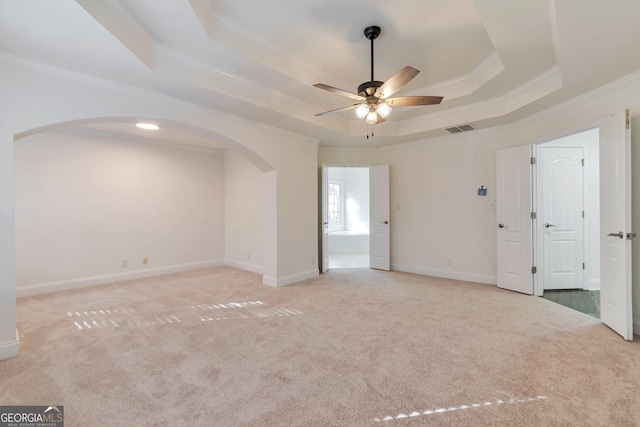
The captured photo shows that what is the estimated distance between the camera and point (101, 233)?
15.9 ft

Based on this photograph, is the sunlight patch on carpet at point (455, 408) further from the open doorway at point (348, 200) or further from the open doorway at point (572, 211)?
the open doorway at point (348, 200)

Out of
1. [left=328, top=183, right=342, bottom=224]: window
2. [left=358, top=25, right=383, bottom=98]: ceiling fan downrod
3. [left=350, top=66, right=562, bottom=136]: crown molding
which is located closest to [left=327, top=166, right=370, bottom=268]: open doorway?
[left=328, top=183, right=342, bottom=224]: window

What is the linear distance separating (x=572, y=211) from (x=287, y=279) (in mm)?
4535

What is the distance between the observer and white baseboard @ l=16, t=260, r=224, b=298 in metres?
4.17

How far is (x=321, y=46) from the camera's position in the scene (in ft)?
9.64

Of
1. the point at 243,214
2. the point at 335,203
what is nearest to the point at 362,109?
the point at 243,214

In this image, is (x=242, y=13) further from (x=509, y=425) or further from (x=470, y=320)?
(x=470, y=320)

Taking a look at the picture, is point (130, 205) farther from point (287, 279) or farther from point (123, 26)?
point (123, 26)

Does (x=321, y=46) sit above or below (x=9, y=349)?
above

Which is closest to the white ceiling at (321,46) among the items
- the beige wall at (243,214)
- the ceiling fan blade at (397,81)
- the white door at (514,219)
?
the ceiling fan blade at (397,81)

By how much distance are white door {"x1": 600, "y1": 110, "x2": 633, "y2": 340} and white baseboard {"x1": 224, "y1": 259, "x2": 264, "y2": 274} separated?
4.91m

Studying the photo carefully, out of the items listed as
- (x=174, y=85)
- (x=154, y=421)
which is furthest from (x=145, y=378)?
(x=174, y=85)

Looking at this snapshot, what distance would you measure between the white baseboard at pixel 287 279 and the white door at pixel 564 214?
368cm

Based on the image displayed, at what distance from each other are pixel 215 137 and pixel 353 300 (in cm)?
294
